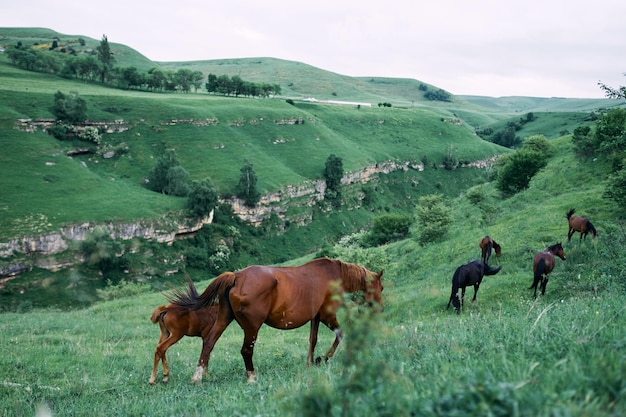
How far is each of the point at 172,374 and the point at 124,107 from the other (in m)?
103

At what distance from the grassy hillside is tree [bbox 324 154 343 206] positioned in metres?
71.4

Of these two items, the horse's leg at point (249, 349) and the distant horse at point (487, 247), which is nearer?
the horse's leg at point (249, 349)

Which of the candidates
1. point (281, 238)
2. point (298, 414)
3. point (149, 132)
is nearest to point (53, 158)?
point (149, 132)

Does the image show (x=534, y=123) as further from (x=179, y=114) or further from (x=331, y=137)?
(x=179, y=114)

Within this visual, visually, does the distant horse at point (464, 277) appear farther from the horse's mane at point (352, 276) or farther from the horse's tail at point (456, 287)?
the horse's mane at point (352, 276)

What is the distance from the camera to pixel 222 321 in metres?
8.80

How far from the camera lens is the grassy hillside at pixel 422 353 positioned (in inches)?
111

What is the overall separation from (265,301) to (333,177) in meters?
91.7

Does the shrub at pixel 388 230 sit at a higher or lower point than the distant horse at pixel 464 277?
lower

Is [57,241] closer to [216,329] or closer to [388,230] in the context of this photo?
[388,230]

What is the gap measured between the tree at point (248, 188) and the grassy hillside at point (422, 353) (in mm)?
55137

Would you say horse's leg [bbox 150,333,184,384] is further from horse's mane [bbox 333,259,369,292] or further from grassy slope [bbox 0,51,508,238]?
grassy slope [bbox 0,51,508,238]

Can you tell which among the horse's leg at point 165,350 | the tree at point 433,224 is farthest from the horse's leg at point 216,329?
the tree at point 433,224

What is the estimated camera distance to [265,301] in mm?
8570
